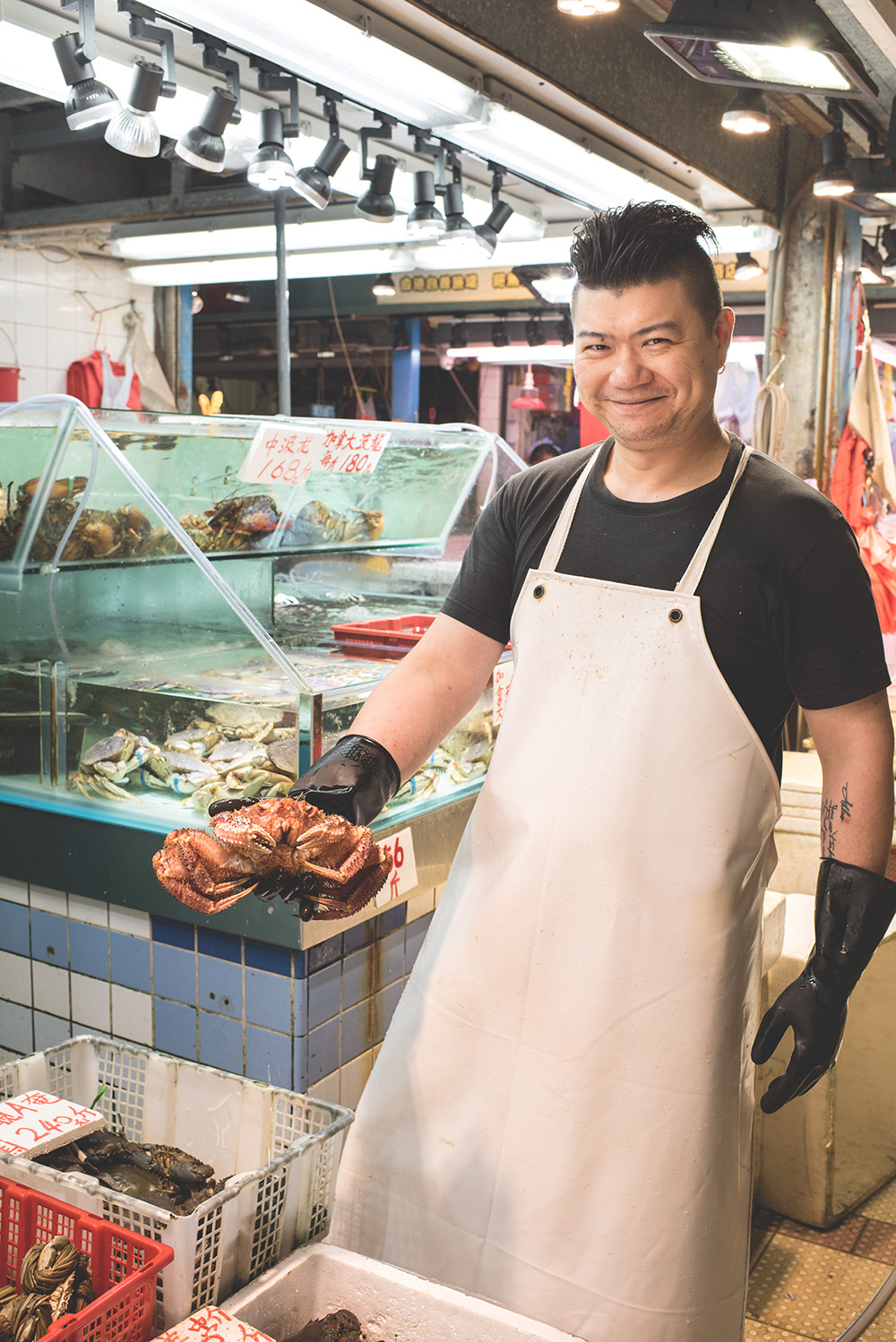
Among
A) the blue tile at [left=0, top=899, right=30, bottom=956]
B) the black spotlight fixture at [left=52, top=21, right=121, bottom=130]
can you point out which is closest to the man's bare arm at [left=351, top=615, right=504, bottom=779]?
the blue tile at [left=0, top=899, right=30, bottom=956]

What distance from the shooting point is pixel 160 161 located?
859 centimetres

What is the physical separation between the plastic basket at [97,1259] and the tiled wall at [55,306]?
6764mm

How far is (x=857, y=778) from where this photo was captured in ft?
5.90

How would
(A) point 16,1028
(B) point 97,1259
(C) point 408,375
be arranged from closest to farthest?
1. (B) point 97,1259
2. (A) point 16,1028
3. (C) point 408,375

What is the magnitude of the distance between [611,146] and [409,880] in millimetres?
2882

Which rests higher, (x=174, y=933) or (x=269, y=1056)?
(x=174, y=933)

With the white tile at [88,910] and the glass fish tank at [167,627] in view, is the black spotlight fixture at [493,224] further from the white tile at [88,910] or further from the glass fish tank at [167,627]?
the white tile at [88,910]

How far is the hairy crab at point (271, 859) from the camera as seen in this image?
1.60 m

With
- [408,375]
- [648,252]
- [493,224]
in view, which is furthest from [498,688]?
[408,375]

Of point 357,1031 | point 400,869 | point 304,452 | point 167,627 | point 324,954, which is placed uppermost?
point 304,452

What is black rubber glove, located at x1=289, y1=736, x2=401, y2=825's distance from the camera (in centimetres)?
176

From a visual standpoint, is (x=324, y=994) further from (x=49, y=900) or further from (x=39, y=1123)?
(x=39, y=1123)

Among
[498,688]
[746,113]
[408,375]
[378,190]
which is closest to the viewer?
[498,688]

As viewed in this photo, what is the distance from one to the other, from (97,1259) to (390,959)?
164cm
